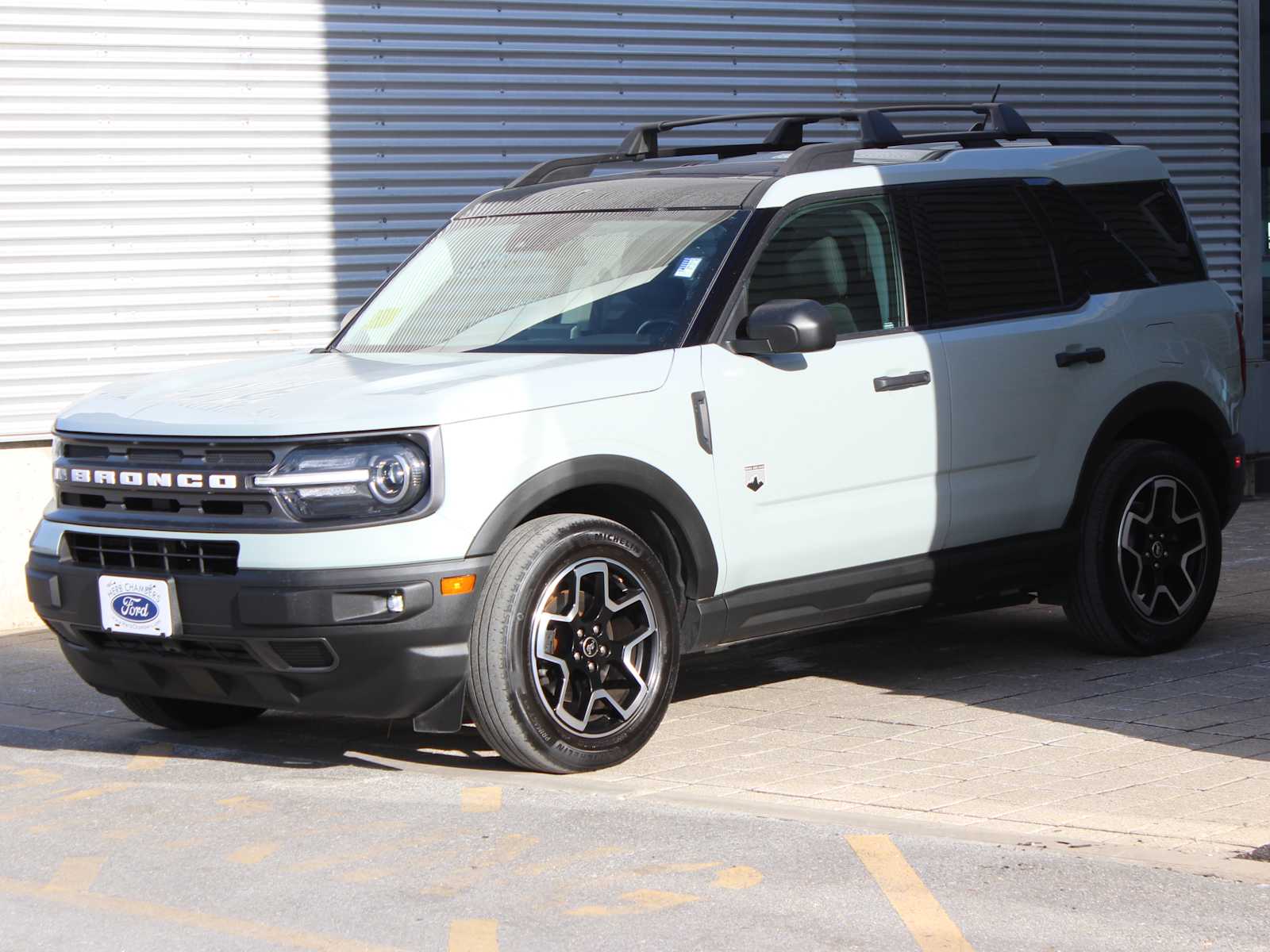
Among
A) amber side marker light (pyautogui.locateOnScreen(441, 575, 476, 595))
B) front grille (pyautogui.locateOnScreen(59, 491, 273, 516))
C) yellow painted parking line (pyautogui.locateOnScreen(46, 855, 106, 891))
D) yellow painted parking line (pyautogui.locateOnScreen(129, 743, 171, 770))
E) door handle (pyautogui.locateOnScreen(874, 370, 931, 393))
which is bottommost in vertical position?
yellow painted parking line (pyautogui.locateOnScreen(129, 743, 171, 770))

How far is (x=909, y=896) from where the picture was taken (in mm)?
4719

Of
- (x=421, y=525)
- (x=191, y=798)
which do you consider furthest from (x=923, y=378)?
(x=191, y=798)

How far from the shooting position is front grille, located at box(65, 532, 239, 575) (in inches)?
232

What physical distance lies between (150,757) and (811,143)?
3.56 meters

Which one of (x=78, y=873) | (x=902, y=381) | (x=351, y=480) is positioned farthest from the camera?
(x=902, y=381)

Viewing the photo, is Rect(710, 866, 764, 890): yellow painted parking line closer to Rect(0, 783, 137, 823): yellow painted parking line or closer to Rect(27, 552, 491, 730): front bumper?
Rect(27, 552, 491, 730): front bumper

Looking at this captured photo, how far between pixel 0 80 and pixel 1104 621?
6363 mm

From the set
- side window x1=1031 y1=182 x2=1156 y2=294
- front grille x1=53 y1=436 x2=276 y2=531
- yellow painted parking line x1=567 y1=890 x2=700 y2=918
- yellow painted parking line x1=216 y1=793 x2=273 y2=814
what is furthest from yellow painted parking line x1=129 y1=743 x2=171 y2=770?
side window x1=1031 y1=182 x2=1156 y2=294

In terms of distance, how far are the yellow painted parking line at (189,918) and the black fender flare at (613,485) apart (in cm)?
146

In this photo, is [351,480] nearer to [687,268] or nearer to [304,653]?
[304,653]

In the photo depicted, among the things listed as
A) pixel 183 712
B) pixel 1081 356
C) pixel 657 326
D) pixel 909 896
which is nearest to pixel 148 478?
pixel 183 712

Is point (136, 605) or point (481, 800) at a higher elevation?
point (136, 605)

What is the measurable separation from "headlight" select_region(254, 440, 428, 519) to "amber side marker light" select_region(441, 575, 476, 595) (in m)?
0.25

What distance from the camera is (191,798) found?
6.04m
